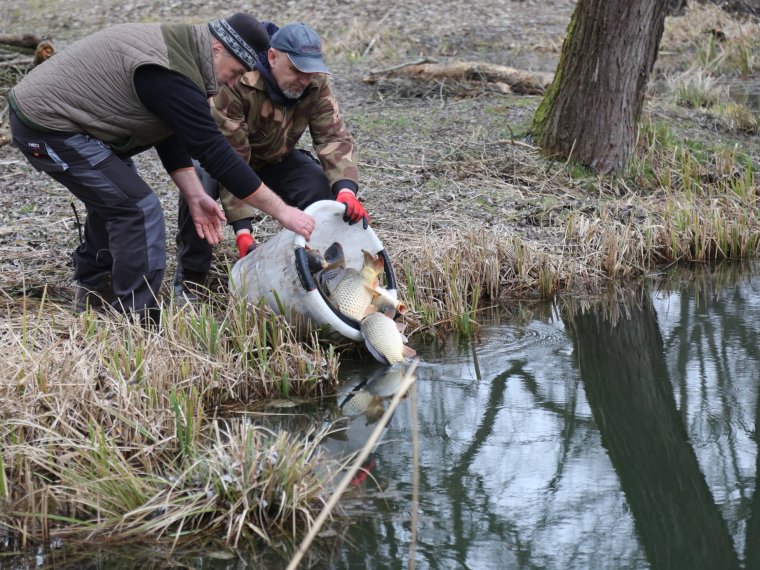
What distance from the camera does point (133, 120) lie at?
439cm

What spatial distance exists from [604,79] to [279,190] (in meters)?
3.36

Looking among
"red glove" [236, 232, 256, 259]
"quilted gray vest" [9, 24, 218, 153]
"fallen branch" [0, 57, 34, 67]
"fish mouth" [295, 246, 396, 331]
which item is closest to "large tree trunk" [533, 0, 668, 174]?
"fish mouth" [295, 246, 396, 331]

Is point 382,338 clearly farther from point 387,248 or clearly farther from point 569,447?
point 387,248

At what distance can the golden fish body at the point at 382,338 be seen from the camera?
4809mm

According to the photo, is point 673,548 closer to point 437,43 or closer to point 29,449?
point 29,449

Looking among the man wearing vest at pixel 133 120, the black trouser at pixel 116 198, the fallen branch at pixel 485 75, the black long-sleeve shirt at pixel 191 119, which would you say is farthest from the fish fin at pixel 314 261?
the fallen branch at pixel 485 75

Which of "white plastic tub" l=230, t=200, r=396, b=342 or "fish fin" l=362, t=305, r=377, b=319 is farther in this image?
"fish fin" l=362, t=305, r=377, b=319

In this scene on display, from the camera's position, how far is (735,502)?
3686mm

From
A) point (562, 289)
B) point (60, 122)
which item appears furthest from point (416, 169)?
point (60, 122)

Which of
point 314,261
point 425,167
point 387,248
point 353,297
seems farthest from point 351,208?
point 425,167

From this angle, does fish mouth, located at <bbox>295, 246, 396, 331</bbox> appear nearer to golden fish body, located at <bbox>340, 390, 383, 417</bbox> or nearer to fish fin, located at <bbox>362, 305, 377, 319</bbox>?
fish fin, located at <bbox>362, 305, 377, 319</bbox>

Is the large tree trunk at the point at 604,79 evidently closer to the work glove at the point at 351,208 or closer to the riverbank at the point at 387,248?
the riverbank at the point at 387,248

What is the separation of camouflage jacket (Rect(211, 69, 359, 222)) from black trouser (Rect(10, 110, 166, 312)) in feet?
1.93

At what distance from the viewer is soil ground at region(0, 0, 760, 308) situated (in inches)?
248
